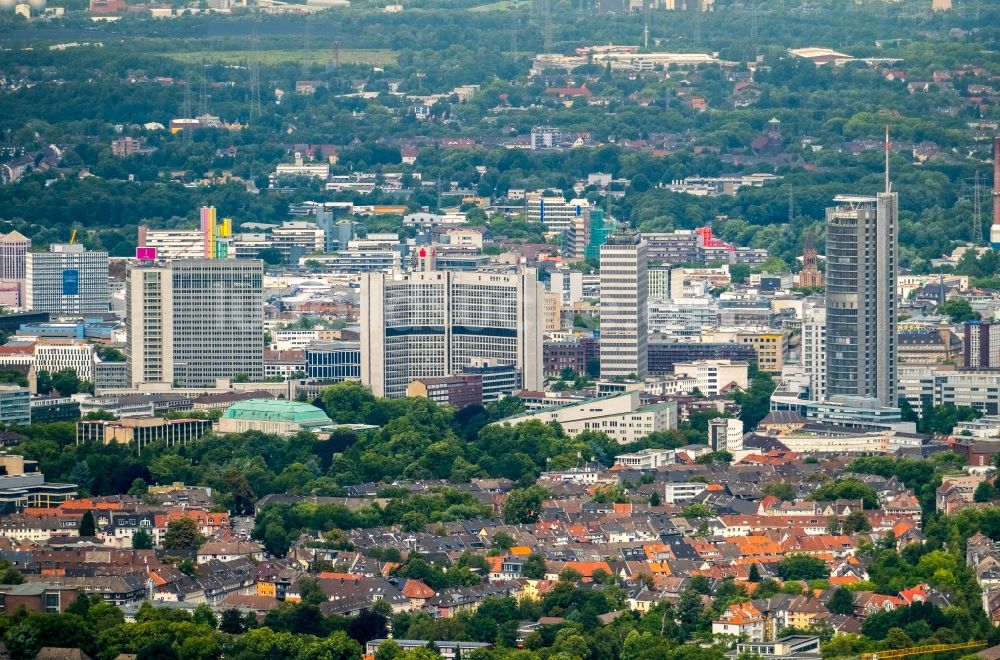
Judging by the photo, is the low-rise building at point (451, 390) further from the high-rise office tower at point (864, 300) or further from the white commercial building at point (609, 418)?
the high-rise office tower at point (864, 300)

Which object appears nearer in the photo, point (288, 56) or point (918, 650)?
point (918, 650)

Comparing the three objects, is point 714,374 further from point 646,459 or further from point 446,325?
point 646,459

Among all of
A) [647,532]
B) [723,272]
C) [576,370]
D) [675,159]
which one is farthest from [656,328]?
[675,159]

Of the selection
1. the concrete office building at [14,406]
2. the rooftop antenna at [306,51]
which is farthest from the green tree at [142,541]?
the rooftop antenna at [306,51]

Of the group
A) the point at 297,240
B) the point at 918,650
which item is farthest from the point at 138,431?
the point at 297,240

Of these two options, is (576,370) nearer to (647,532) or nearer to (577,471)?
(577,471)

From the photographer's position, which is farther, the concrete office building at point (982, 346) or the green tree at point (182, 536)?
the concrete office building at point (982, 346)

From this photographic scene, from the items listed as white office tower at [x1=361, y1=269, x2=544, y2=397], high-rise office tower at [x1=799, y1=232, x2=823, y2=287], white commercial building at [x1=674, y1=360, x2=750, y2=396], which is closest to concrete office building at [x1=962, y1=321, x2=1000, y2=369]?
white commercial building at [x1=674, y1=360, x2=750, y2=396]
